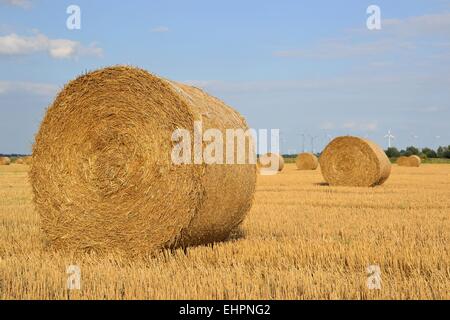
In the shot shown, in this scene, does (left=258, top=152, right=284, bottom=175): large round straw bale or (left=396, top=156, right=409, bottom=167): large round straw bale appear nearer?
(left=258, top=152, right=284, bottom=175): large round straw bale

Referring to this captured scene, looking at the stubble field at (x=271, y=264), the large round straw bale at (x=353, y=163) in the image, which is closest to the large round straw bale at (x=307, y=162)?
the large round straw bale at (x=353, y=163)

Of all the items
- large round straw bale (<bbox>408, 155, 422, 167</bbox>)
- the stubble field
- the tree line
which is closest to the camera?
the stubble field

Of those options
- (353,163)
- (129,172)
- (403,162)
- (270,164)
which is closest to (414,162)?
(403,162)

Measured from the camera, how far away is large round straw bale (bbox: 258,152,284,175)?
3136cm

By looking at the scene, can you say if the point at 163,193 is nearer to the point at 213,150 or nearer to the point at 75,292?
the point at 213,150

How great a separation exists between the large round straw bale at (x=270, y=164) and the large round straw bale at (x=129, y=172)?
22.1 m

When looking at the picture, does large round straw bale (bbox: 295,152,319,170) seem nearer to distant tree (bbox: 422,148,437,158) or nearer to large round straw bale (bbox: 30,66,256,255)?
large round straw bale (bbox: 30,66,256,255)

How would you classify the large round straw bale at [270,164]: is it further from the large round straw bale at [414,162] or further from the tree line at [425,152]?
the tree line at [425,152]

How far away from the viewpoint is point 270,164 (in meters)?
31.6

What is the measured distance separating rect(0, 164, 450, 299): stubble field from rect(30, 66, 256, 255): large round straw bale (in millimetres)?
336

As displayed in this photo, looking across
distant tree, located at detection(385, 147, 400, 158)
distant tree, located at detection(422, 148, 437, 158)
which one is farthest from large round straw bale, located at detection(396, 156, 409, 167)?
distant tree, located at detection(422, 148, 437, 158)

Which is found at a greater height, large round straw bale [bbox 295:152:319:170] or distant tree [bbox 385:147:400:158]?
distant tree [bbox 385:147:400:158]

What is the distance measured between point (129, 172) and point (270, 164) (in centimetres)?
2398

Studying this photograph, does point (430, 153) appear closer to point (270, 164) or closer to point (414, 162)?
point (414, 162)
